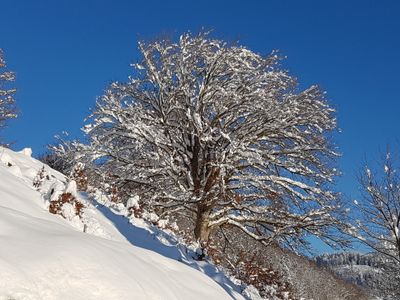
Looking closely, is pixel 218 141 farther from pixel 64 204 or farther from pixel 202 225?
pixel 64 204

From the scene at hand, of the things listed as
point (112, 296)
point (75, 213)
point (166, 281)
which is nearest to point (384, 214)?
point (75, 213)

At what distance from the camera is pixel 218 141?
1229 centimetres

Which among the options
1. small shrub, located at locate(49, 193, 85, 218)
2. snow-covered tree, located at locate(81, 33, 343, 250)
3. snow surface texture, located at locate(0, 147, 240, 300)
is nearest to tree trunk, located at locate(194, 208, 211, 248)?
snow-covered tree, located at locate(81, 33, 343, 250)

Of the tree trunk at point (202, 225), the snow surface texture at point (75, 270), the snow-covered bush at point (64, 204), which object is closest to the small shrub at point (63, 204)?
the snow-covered bush at point (64, 204)

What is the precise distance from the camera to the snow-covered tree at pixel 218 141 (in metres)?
11.9

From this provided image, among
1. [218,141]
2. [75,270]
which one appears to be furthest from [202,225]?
[75,270]

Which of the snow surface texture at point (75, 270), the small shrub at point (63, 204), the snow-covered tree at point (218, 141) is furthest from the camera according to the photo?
the snow-covered tree at point (218, 141)

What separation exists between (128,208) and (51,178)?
189 centimetres

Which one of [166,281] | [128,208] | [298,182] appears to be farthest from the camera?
[298,182]

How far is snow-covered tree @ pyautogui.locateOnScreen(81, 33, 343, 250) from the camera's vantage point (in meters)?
11.9

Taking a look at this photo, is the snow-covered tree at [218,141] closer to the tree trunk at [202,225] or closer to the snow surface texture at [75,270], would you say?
the tree trunk at [202,225]

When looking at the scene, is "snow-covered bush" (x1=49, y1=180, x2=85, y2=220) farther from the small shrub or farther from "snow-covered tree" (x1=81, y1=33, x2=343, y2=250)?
"snow-covered tree" (x1=81, y1=33, x2=343, y2=250)

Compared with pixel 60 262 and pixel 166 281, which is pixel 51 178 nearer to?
pixel 166 281

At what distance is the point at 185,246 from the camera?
10.0 m
